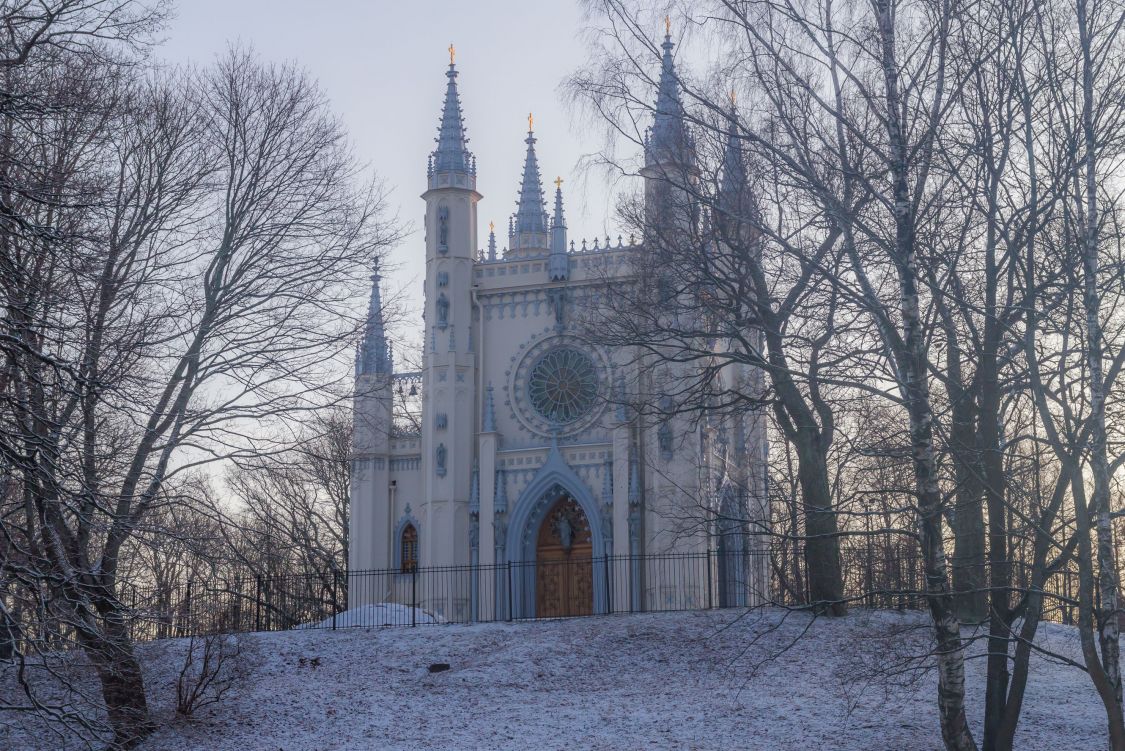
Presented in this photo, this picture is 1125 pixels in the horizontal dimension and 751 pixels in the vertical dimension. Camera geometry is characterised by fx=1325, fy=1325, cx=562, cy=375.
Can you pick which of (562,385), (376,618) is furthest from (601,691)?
(562,385)

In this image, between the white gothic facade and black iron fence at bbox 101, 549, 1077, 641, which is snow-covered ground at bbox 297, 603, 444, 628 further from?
the white gothic facade

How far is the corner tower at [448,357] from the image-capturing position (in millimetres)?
35188

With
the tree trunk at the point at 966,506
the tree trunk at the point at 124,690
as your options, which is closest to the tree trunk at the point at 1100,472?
the tree trunk at the point at 966,506

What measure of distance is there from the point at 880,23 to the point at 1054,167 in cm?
301

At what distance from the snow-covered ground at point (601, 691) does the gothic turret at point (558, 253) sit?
13.2 meters

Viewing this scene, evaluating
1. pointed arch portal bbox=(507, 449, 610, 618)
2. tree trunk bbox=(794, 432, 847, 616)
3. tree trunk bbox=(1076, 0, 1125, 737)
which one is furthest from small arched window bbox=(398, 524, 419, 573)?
tree trunk bbox=(1076, 0, 1125, 737)

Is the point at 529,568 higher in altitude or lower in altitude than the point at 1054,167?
lower

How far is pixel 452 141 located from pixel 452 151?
0.41m

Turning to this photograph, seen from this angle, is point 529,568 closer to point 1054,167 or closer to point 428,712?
point 428,712

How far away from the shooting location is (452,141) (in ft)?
124

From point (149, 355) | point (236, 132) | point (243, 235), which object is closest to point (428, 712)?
point (149, 355)

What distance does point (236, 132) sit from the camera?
72.5 feet

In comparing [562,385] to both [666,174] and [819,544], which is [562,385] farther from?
[666,174]

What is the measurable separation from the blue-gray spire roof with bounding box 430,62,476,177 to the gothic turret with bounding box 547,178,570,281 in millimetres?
3092
